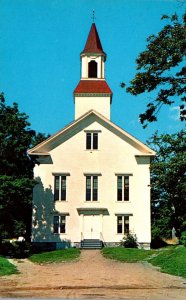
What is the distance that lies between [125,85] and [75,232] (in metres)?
23.6

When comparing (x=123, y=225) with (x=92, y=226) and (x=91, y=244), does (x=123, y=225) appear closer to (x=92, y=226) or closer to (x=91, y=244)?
(x=92, y=226)

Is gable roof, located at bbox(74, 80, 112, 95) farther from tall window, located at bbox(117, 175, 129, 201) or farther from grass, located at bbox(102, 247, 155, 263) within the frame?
grass, located at bbox(102, 247, 155, 263)

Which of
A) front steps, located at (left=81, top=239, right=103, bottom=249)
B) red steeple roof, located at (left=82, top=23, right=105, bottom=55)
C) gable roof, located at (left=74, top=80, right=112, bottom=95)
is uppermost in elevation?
red steeple roof, located at (left=82, top=23, right=105, bottom=55)

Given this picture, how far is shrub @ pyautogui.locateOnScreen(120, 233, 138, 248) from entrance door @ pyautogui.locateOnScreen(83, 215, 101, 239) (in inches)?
85.7

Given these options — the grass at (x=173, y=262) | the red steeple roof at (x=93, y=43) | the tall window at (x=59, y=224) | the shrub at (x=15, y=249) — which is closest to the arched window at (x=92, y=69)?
the red steeple roof at (x=93, y=43)

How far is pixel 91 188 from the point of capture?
37.3 m

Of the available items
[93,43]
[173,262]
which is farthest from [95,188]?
[93,43]

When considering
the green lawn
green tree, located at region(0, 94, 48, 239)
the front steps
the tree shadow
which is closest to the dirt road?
the green lawn

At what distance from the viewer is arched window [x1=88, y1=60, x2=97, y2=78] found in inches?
1715

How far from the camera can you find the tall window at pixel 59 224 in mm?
36844

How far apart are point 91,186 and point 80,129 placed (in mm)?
4966

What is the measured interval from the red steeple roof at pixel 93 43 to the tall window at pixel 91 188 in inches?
525

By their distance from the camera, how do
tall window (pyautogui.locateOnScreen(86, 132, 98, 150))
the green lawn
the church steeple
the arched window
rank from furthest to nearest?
the arched window < the church steeple < tall window (pyautogui.locateOnScreen(86, 132, 98, 150)) < the green lawn

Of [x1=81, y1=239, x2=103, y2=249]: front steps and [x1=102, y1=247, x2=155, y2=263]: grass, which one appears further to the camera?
[x1=81, y1=239, x2=103, y2=249]: front steps
